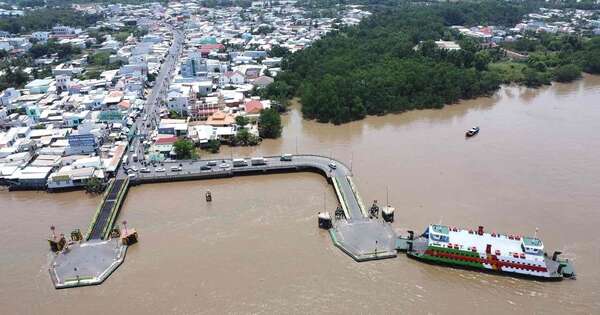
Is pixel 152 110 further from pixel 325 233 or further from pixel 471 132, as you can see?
pixel 471 132

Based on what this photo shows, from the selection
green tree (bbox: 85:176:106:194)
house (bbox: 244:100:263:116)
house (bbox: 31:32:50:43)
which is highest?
house (bbox: 31:32:50:43)

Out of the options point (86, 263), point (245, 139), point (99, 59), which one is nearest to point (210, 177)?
point (245, 139)

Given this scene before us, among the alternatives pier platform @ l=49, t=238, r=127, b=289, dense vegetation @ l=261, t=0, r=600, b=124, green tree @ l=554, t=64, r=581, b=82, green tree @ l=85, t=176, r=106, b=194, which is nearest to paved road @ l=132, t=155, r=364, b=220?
green tree @ l=85, t=176, r=106, b=194

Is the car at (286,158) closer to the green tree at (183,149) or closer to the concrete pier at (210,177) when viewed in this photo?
the concrete pier at (210,177)

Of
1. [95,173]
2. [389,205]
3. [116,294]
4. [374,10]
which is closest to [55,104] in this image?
[95,173]

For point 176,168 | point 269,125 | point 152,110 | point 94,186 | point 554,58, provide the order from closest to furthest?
point 94,186, point 176,168, point 269,125, point 152,110, point 554,58

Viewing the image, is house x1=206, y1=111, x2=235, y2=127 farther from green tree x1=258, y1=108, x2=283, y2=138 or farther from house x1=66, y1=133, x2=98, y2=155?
house x1=66, y1=133, x2=98, y2=155

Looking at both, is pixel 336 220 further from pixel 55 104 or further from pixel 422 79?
pixel 55 104
